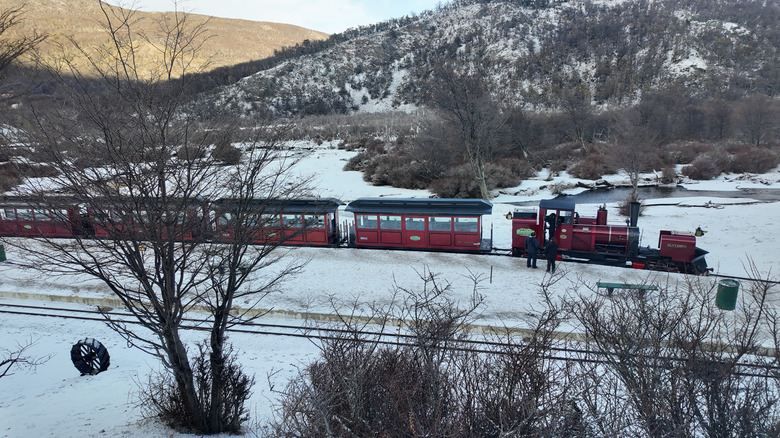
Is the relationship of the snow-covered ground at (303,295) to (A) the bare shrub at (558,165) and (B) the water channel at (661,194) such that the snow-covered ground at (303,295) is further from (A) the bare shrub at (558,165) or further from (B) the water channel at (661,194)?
(A) the bare shrub at (558,165)

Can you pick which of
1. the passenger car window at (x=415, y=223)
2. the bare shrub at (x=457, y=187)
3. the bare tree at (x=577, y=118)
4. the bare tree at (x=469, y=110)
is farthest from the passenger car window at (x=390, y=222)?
the bare tree at (x=577, y=118)

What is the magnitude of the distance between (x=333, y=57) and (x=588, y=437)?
10709cm

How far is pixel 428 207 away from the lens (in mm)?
17375

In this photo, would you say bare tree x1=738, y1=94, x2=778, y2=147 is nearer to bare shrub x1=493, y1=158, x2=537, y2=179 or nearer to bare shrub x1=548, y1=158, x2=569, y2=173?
bare shrub x1=548, y1=158, x2=569, y2=173

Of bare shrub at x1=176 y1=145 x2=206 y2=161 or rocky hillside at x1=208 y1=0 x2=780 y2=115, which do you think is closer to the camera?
bare shrub at x1=176 y1=145 x2=206 y2=161

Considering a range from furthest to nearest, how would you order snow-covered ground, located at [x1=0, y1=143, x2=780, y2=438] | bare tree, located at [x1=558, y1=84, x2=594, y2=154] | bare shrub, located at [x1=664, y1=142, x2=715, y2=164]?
bare tree, located at [x1=558, y1=84, x2=594, y2=154]
bare shrub, located at [x1=664, y1=142, x2=715, y2=164]
snow-covered ground, located at [x1=0, y1=143, x2=780, y2=438]

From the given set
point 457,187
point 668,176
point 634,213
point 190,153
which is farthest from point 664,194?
point 190,153

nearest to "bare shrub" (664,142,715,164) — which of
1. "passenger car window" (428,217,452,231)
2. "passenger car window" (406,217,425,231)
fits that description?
"passenger car window" (428,217,452,231)

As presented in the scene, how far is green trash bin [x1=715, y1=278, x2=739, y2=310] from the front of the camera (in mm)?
11820

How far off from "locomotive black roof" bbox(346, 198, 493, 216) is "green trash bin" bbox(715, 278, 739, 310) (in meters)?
7.72

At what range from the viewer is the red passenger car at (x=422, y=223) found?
17078 millimetres

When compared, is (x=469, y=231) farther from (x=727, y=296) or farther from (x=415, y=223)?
(x=727, y=296)

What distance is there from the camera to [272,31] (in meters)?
152

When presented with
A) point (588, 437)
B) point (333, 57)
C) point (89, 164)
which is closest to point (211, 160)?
point (89, 164)
